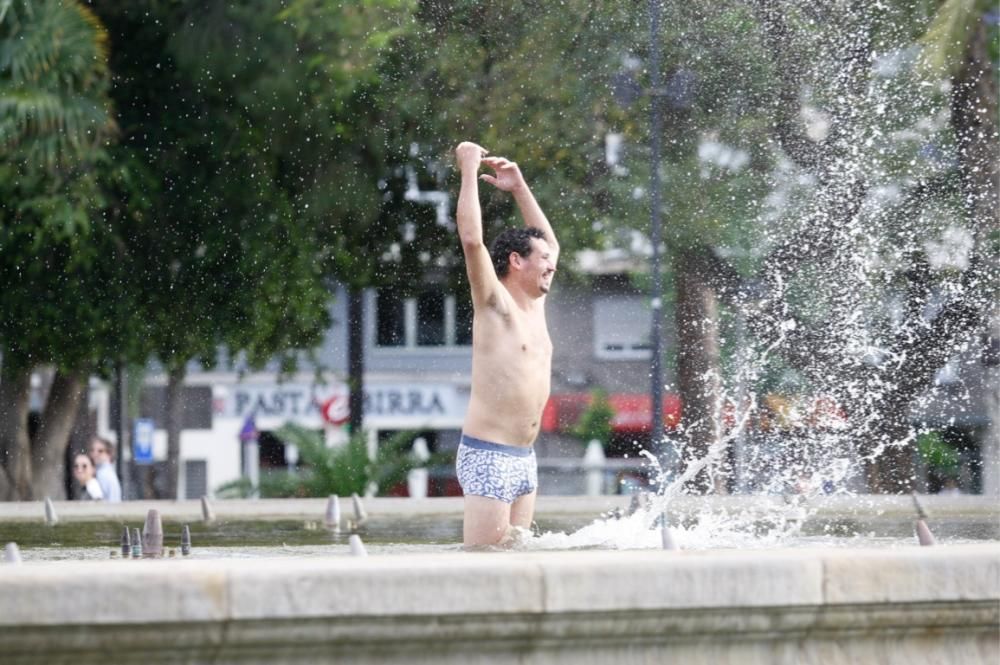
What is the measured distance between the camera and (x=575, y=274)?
24.1 m

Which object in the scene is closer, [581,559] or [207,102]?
[581,559]

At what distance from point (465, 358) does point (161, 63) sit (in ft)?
69.3

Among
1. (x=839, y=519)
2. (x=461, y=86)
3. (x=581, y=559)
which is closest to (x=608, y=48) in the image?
(x=461, y=86)

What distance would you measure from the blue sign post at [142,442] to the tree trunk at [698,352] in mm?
15735

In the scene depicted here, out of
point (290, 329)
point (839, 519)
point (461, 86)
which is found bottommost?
point (839, 519)

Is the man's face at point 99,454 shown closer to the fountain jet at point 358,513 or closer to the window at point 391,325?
the fountain jet at point 358,513

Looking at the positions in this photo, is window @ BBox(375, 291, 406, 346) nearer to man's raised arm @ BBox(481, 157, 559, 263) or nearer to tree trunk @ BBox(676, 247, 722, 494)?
tree trunk @ BBox(676, 247, 722, 494)

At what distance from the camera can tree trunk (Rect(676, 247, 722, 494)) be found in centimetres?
2033

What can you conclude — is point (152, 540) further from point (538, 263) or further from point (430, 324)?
point (430, 324)

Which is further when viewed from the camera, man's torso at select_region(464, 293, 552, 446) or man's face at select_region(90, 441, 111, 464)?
man's face at select_region(90, 441, 111, 464)

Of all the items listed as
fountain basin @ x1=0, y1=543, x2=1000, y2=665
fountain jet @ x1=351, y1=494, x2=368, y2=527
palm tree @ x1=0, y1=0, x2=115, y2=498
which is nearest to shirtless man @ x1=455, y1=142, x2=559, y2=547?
fountain basin @ x1=0, y1=543, x2=1000, y2=665

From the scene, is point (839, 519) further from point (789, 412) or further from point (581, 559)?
point (789, 412)

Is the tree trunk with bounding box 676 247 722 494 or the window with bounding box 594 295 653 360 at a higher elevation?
the window with bounding box 594 295 653 360

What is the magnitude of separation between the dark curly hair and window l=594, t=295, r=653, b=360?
34.5 meters
